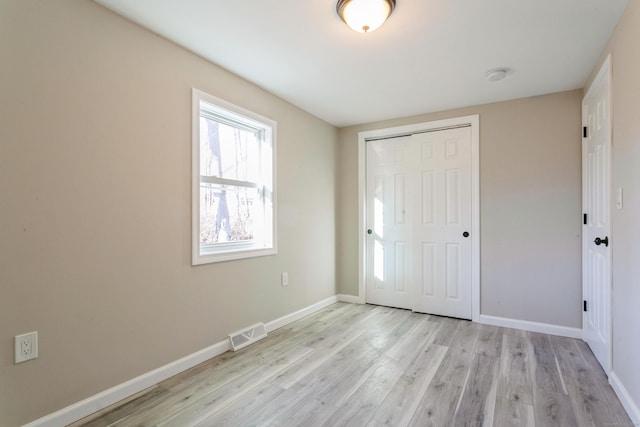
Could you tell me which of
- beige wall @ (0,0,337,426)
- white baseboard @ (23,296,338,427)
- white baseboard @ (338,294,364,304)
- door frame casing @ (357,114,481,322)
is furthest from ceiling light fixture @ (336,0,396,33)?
white baseboard @ (338,294,364,304)

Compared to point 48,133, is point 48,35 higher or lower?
higher

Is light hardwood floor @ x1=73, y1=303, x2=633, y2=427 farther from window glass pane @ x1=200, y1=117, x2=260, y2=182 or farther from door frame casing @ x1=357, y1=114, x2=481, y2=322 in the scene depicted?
window glass pane @ x1=200, y1=117, x2=260, y2=182

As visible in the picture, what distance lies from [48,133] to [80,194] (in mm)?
346

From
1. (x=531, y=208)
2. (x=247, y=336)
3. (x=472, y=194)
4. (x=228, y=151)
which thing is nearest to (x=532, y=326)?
(x=531, y=208)

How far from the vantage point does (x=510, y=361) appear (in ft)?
8.05

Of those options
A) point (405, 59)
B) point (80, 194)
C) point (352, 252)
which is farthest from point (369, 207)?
point (80, 194)

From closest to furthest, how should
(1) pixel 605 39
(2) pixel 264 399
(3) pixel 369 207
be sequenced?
(2) pixel 264 399 → (1) pixel 605 39 → (3) pixel 369 207

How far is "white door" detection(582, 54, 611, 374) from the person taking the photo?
87.0 inches

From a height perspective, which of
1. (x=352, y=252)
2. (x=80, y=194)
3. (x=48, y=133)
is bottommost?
(x=352, y=252)

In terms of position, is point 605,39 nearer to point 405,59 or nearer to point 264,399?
point 405,59

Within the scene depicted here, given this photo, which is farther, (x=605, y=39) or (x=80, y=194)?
(x=605, y=39)

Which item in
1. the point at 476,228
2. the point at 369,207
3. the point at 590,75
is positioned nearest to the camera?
the point at 590,75

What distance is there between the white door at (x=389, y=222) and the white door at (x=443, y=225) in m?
0.14

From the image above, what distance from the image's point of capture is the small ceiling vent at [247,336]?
2.66 meters
